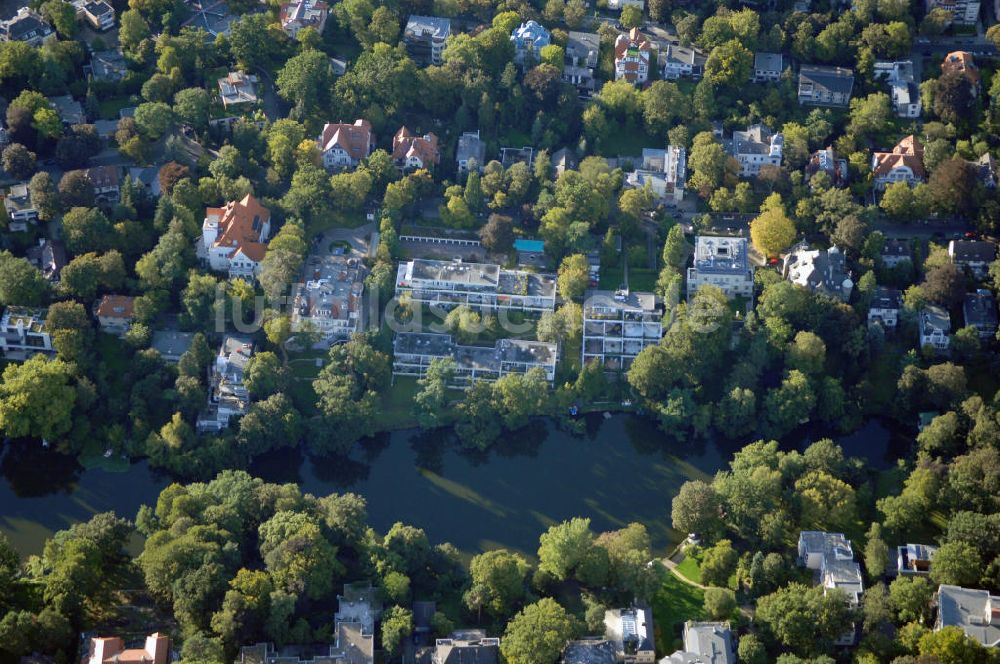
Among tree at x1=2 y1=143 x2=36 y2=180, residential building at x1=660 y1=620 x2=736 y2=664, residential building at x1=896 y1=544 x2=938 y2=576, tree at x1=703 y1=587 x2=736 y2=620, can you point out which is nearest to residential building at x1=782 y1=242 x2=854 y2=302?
residential building at x1=896 y1=544 x2=938 y2=576

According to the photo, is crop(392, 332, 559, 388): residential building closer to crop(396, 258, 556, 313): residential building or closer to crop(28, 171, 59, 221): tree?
crop(396, 258, 556, 313): residential building

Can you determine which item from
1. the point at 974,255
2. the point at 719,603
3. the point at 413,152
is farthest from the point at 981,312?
the point at 413,152

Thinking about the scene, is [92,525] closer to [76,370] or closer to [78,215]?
[76,370]

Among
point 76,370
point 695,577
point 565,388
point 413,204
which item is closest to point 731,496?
point 695,577

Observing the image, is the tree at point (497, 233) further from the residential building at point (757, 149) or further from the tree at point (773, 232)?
the residential building at point (757, 149)

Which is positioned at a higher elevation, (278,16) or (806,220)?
(278,16)

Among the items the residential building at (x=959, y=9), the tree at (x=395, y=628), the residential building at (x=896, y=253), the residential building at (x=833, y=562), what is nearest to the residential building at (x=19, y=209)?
the tree at (x=395, y=628)

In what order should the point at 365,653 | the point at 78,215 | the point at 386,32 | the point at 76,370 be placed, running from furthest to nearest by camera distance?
the point at 386,32
the point at 78,215
the point at 76,370
the point at 365,653

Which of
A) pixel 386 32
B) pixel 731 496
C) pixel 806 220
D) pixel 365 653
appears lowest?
pixel 365 653

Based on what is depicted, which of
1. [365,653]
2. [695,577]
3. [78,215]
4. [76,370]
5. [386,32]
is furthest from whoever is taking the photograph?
[386,32]
